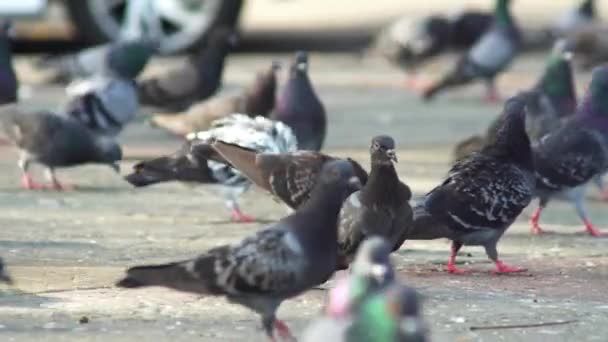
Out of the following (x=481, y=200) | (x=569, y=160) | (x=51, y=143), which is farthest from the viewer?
(x=51, y=143)

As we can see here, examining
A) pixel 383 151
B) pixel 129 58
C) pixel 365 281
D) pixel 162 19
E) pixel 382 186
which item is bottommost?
pixel 162 19

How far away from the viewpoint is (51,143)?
12.1 metres

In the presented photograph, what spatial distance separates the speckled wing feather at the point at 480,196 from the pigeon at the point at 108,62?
551cm

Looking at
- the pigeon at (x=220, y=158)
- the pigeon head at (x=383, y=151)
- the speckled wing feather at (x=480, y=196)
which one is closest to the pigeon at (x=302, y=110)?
the pigeon at (x=220, y=158)

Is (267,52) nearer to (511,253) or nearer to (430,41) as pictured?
(430,41)

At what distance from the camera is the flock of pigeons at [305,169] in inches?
276

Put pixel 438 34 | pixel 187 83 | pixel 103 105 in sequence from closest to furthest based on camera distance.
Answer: pixel 103 105 → pixel 187 83 → pixel 438 34

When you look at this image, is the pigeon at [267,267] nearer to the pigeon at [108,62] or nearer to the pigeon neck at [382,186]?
the pigeon neck at [382,186]

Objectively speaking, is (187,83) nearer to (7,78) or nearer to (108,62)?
(108,62)

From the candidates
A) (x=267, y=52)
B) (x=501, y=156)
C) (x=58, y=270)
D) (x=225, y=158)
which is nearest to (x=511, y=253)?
(x=501, y=156)

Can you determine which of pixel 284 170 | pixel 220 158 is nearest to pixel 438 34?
pixel 220 158

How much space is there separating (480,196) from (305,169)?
0.85 meters

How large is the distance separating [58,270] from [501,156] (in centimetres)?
229

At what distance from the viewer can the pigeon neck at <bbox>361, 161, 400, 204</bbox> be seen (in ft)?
27.8
